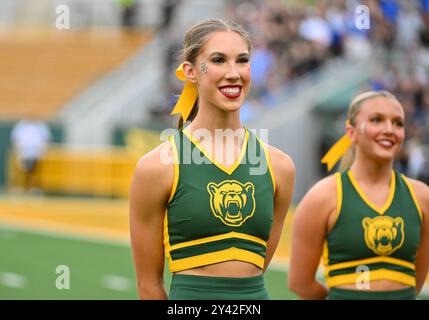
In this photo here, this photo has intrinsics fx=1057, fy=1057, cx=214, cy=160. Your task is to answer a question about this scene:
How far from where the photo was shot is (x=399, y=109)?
486 cm

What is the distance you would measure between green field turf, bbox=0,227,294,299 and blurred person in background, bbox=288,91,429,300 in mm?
4502

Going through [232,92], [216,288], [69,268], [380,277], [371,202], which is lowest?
[216,288]

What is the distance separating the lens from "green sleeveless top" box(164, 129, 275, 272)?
12.7 feet

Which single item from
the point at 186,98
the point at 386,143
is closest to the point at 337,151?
the point at 386,143

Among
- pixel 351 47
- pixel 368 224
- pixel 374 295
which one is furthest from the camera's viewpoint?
pixel 351 47

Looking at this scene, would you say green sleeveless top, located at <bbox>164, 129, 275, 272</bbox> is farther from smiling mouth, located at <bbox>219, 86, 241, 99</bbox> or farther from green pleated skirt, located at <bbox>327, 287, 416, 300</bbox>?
green pleated skirt, located at <bbox>327, 287, 416, 300</bbox>

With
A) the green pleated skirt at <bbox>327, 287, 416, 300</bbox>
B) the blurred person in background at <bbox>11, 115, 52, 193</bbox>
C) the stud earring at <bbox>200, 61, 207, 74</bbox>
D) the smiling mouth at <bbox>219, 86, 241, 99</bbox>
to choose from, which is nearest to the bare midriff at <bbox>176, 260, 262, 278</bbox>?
the smiling mouth at <bbox>219, 86, 241, 99</bbox>

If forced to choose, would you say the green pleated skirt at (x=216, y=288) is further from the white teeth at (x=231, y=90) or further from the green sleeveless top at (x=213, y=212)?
the white teeth at (x=231, y=90)

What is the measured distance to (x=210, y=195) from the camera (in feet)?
12.8

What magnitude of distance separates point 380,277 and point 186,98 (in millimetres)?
1283

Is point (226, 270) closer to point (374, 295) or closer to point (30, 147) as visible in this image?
point (374, 295)

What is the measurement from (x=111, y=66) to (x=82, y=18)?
2.41m

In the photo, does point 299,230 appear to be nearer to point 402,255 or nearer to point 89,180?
point 402,255
